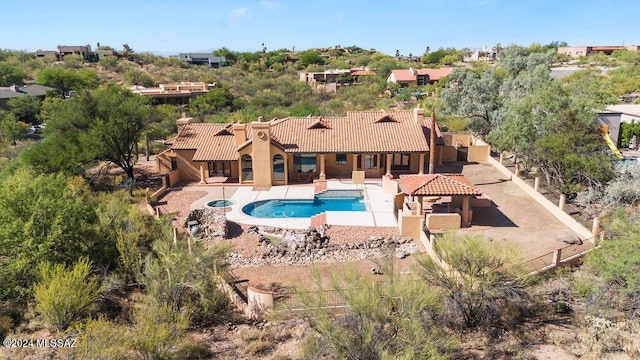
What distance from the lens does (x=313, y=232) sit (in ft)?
76.8

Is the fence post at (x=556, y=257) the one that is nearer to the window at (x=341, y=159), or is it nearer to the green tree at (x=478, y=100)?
the window at (x=341, y=159)

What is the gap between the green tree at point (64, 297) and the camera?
1448cm

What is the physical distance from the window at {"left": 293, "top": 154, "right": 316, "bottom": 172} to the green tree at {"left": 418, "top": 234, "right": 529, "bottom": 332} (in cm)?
1853

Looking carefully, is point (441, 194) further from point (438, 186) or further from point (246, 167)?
point (246, 167)

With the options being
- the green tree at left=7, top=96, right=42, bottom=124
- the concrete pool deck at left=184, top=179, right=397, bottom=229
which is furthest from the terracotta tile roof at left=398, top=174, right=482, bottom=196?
the green tree at left=7, top=96, right=42, bottom=124

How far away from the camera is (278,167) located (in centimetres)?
3253

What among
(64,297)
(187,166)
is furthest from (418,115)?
(64,297)

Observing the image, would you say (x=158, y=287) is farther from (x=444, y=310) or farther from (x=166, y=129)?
(x=166, y=129)

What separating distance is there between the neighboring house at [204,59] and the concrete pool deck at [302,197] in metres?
104

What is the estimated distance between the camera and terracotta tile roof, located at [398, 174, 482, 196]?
2358 cm

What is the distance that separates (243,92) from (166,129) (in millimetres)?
35602

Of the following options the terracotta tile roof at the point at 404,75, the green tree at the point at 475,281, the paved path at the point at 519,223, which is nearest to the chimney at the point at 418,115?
the paved path at the point at 519,223

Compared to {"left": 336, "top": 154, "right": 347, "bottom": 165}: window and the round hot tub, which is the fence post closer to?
{"left": 336, "top": 154, "right": 347, "bottom": 165}: window

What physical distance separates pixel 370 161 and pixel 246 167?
368 inches
